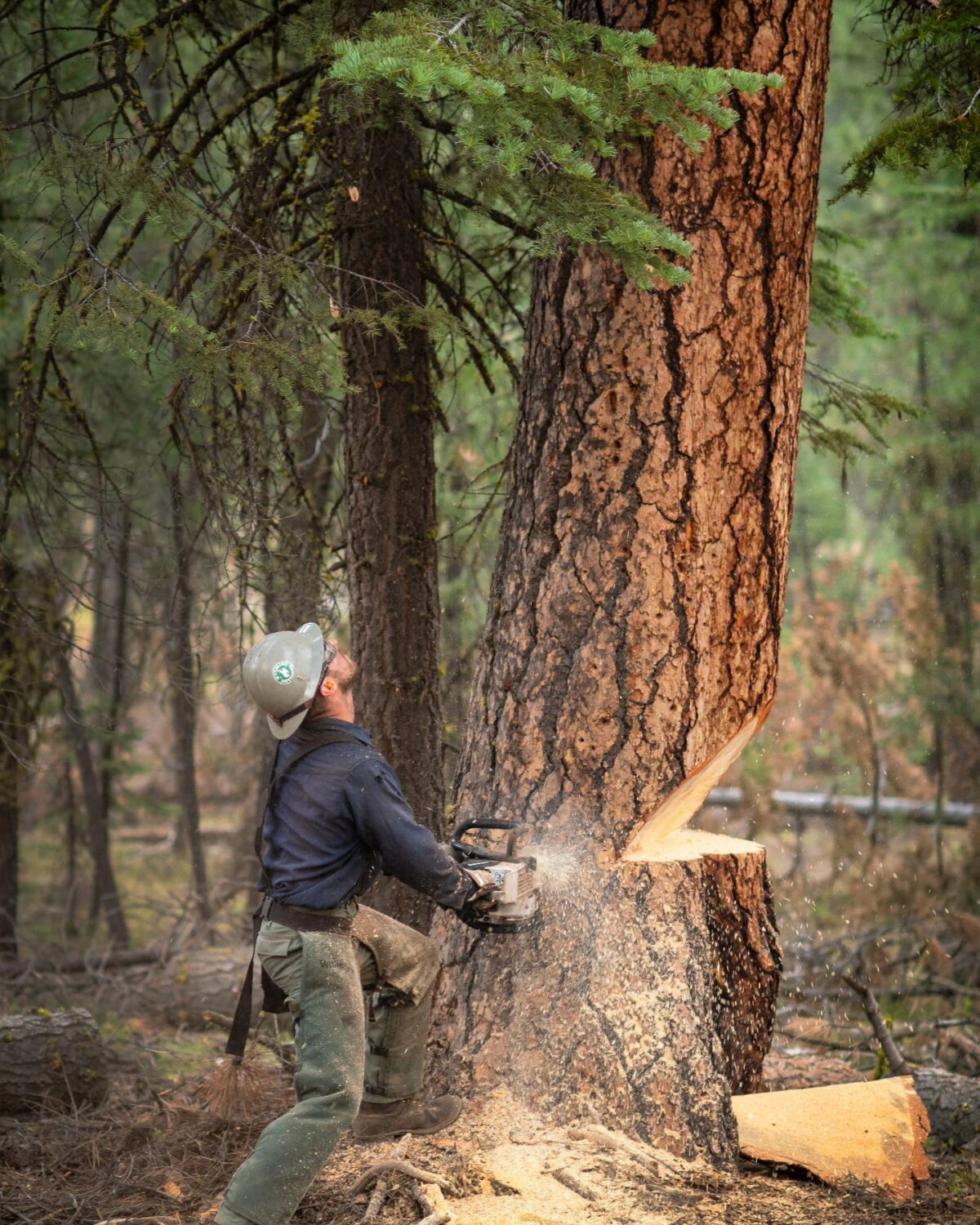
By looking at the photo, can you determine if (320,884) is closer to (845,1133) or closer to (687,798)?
(687,798)

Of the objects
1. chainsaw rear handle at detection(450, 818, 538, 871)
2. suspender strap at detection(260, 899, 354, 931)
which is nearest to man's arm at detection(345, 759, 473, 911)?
chainsaw rear handle at detection(450, 818, 538, 871)

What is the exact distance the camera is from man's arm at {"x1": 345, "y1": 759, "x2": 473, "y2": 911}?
11.8 feet

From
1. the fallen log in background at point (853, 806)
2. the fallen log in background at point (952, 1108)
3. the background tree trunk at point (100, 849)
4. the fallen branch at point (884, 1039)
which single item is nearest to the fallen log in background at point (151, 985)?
the background tree trunk at point (100, 849)

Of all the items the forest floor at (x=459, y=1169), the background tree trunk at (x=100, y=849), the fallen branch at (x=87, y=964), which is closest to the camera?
the forest floor at (x=459, y=1169)

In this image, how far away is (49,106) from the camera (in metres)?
4.10

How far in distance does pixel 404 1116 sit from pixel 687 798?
5.07 feet

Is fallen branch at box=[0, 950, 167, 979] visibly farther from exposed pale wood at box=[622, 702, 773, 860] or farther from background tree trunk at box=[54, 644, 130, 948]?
exposed pale wood at box=[622, 702, 773, 860]

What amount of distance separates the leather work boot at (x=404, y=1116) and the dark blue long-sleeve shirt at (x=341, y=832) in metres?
0.85

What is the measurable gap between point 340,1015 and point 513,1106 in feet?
2.53

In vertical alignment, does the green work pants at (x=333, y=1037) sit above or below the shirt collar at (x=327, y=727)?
below

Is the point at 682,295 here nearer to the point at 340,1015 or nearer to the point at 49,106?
the point at 49,106

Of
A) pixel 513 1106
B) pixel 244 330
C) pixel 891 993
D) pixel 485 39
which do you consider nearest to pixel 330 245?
pixel 244 330

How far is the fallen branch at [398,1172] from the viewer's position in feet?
11.9

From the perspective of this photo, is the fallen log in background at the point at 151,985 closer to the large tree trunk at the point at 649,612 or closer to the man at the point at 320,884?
the large tree trunk at the point at 649,612
